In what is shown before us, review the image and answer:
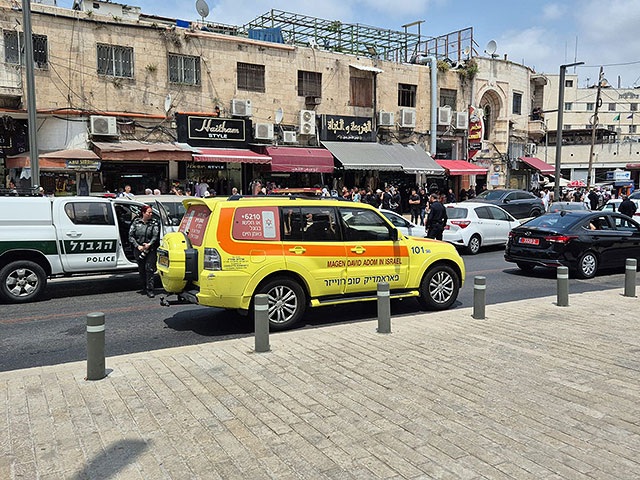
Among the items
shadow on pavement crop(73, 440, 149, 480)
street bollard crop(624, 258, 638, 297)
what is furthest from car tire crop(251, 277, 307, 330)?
street bollard crop(624, 258, 638, 297)

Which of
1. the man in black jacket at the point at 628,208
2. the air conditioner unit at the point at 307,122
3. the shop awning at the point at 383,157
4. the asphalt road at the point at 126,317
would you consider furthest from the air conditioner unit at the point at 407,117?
the asphalt road at the point at 126,317

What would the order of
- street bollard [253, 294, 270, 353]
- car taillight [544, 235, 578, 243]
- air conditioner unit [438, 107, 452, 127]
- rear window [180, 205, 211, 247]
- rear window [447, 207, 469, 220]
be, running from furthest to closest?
air conditioner unit [438, 107, 452, 127] < rear window [447, 207, 469, 220] < car taillight [544, 235, 578, 243] < rear window [180, 205, 211, 247] < street bollard [253, 294, 270, 353]

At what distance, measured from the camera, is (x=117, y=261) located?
10523 mm

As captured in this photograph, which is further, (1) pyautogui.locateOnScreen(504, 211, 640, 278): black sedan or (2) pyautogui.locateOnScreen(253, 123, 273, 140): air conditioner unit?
(2) pyautogui.locateOnScreen(253, 123, 273, 140): air conditioner unit

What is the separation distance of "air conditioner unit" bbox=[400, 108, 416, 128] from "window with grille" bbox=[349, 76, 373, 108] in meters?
1.95

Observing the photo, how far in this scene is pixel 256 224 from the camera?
7172 mm

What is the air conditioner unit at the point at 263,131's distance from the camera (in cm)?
2441

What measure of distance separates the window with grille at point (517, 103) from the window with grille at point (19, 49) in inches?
1085

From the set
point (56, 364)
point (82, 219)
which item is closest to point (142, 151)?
point (82, 219)

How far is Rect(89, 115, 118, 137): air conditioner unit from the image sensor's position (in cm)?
2073

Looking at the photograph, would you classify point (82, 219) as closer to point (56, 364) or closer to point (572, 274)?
point (56, 364)

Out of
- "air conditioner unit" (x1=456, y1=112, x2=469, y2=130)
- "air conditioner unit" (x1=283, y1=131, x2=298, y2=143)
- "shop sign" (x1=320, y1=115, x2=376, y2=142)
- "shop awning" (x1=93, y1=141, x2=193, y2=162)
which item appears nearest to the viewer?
"shop awning" (x1=93, y1=141, x2=193, y2=162)

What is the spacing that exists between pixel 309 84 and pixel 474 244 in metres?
13.6

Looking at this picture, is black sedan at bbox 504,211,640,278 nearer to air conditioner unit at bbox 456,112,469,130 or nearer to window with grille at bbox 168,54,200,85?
window with grille at bbox 168,54,200,85
